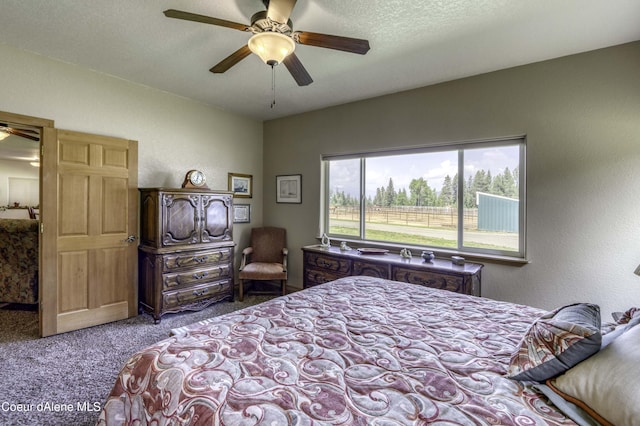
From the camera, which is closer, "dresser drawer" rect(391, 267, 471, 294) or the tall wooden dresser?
"dresser drawer" rect(391, 267, 471, 294)

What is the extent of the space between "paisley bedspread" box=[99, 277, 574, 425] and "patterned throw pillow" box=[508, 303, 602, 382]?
0.22 ft

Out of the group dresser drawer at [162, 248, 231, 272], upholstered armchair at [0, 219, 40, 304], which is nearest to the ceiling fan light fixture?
dresser drawer at [162, 248, 231, 272]

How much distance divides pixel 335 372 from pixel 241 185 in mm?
3944

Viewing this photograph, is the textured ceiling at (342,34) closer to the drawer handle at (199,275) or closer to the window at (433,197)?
the window at (433,197)

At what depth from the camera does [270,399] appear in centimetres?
94

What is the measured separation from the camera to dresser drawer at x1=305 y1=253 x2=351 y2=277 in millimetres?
3531

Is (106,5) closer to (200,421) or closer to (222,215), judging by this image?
(222,215)

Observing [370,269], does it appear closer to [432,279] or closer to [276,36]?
[432,279]

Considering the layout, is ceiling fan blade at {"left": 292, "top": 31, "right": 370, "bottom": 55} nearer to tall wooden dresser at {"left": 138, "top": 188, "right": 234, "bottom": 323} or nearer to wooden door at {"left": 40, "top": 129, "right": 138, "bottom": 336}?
tall wooden dresser at {"left": 138, "top": 188, "right": 234, "bottom": 323}

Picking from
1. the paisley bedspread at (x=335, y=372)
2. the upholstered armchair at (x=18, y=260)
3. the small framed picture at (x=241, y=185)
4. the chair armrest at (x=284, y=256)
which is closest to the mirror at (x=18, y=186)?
the upholstered armchair at (x=18, y=260)

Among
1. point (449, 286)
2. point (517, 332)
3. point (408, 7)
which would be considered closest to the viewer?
point (517, 332)

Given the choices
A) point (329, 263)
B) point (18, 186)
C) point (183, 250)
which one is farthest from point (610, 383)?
point (18, 186)

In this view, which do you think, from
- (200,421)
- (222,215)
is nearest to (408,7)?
(200,421)

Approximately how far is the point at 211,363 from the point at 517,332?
1.43 meters
